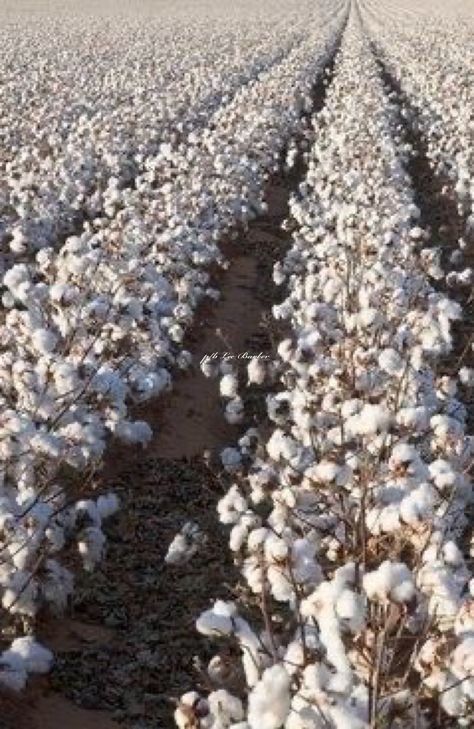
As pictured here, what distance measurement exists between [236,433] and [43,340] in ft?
10.0

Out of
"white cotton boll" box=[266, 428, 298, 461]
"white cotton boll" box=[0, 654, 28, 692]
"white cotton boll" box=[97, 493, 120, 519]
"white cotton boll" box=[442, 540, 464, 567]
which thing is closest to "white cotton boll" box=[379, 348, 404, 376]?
"white cotton boll" box=[266, 428, 298, 461]

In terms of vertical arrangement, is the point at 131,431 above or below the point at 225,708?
above

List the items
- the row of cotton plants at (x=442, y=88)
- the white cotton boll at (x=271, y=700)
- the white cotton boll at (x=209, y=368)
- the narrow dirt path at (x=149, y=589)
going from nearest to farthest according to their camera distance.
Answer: the white cotton boll at (x=271, y=700), the narrow dirt path at (x=149, y=589), the white cotton boll at (x=209, y=368), the row of cotton plants at (x=442, y=88)

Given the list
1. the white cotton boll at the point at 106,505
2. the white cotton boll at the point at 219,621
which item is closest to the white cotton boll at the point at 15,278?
the white cotton boll at the point at 106,505

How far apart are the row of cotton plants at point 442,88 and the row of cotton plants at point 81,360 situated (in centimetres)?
434

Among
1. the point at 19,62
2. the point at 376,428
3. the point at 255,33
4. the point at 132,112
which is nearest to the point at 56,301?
the point at 376,428

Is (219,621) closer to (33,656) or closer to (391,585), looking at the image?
(391,585)

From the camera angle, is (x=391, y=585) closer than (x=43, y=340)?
Yes

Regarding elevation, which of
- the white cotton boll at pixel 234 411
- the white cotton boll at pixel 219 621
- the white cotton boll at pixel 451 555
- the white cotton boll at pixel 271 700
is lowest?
the white cotton boll at pixel 271 700

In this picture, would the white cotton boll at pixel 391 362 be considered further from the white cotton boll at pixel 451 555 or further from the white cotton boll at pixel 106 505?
the white cotton boll at pixel 451 555

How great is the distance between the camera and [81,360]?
8.41 metres

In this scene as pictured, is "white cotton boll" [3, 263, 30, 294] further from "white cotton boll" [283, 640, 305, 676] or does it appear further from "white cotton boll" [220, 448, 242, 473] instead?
"white cotton boll" [283, 640, 305, 676]

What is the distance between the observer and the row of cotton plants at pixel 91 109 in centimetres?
1558

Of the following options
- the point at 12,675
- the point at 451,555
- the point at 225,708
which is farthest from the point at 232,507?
the point at 225,708
